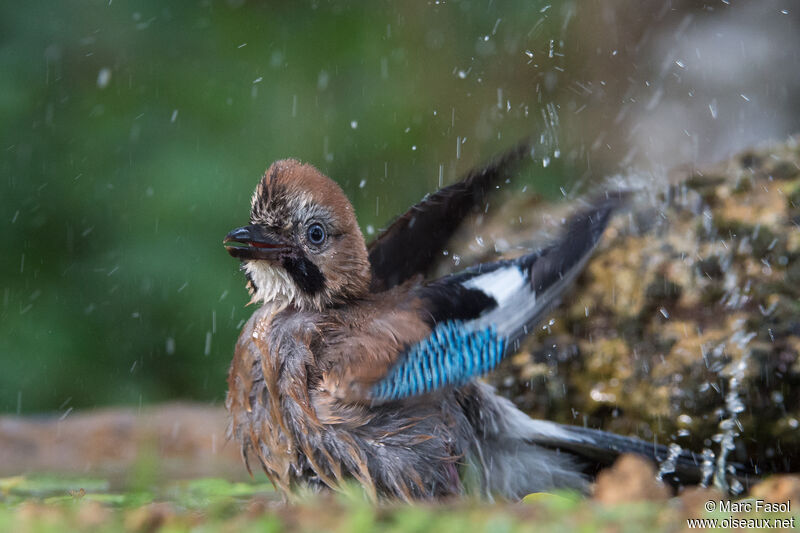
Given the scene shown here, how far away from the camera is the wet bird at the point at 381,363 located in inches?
116

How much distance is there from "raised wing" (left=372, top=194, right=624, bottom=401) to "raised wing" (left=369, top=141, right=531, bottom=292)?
42 centimetres

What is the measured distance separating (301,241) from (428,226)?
618 millimetres

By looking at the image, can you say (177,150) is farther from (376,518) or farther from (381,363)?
(376,518)

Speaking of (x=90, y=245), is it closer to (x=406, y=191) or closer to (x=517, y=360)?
(x=406, y=191)

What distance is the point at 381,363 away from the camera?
293 centimetres

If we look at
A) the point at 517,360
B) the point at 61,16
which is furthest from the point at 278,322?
the point at 61,16

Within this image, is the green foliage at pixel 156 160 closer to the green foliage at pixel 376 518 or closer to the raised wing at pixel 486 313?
the raised wing at pixel 486 313

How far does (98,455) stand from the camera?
424cm

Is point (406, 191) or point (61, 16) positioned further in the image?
point (406, 191)

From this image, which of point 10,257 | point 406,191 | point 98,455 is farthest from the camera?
point 406,191

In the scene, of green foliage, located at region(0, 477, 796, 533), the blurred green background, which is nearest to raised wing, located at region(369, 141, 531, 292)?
green foliage, located at region(0, 477, 796, 533)

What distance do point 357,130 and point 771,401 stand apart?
3.46m

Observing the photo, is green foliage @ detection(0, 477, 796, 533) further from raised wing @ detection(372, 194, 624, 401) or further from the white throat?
the white throat

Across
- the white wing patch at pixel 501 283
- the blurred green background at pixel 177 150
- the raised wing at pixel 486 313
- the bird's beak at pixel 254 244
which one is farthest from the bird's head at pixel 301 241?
the blurred green background at pixel 177 150
